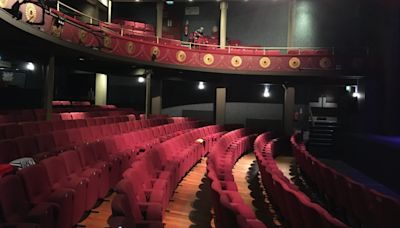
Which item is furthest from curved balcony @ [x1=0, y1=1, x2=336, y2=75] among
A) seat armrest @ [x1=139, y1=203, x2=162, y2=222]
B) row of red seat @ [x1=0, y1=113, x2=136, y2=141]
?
seat armrest @ [x1=139, y1=203, x2=162, y2=222]

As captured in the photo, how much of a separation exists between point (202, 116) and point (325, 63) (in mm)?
2503

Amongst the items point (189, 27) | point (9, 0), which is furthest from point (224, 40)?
point (9, 0)

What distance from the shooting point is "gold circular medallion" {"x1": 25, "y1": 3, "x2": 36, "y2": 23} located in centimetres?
290

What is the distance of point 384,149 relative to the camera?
136 inches

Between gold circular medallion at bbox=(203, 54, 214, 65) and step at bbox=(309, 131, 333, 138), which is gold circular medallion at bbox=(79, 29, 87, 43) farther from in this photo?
step at bbox=(309, 131, 333, 138)

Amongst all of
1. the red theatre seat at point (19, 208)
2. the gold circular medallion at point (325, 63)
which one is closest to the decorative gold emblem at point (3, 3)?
the red theatre seat at point (19, 208)

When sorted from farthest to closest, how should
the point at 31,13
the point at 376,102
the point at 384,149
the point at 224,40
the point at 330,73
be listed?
the point at 224,40
the point at 330,73
the point at 376,102
the point at 384,149
the point at 31,13

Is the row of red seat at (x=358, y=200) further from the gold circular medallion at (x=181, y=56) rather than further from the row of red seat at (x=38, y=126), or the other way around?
the gold circular medallion at (x=181, y=56)

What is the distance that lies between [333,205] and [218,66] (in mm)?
3932

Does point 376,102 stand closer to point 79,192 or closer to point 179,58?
point 179,58

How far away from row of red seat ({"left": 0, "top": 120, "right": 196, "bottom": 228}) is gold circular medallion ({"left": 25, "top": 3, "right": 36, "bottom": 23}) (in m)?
1.47

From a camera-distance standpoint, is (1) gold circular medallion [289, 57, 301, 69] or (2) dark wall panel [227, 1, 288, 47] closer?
(1) gold circular medallion [289, 57, 301, 69]

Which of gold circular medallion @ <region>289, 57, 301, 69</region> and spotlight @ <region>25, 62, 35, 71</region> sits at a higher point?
gold circular medallion @ <region>289, 57, 301, 69</region>

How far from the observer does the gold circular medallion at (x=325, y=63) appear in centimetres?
562
